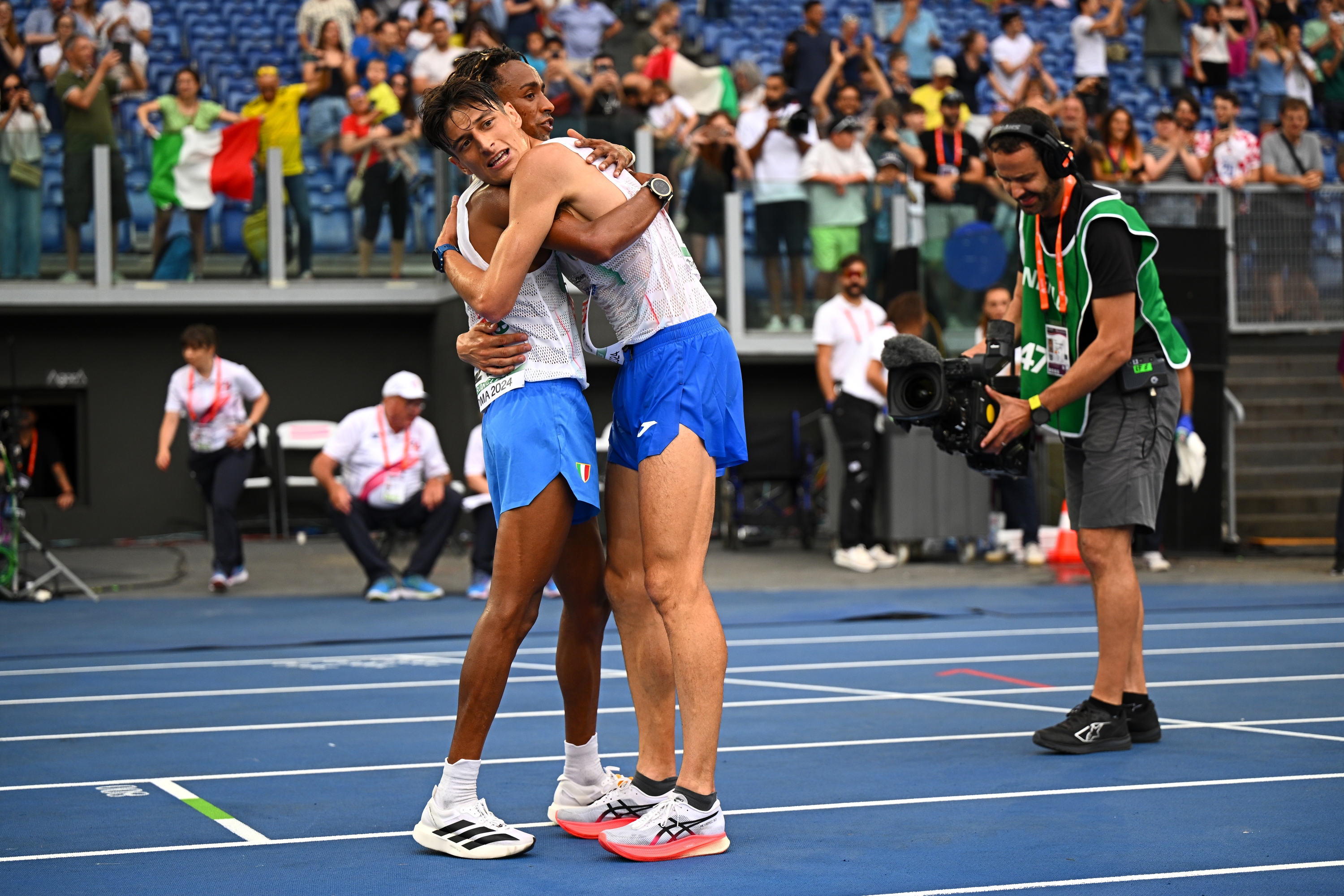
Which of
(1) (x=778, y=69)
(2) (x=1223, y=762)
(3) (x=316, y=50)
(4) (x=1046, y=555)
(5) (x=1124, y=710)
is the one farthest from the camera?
(1) (x=778, y=69)

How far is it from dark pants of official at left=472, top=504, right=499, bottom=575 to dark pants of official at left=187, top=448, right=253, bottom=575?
72.6 inches

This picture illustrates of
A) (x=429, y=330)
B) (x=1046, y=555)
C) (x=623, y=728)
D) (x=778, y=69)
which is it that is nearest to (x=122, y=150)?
(x=429, y=330)

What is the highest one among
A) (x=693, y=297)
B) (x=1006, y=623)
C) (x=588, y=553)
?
(x=693, y=297)

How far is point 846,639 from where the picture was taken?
29.5 ft

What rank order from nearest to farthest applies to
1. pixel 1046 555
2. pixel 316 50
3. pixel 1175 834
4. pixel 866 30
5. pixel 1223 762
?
pixel 1175 834
pixel 1223 762
pixel 1046 555
pixel 316 50
pixel 866 30

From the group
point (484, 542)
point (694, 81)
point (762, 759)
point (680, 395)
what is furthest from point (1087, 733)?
point (694, 81)

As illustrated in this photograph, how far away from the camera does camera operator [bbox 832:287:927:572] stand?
41.1 feet

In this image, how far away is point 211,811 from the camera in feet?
16.1

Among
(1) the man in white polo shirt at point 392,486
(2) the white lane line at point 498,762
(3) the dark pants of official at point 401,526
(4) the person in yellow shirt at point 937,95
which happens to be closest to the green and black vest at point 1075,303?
(2) the white lane line at point 498,762

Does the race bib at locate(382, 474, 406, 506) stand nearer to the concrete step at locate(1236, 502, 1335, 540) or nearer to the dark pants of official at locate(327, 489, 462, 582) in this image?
the dark pants of official at locate(327, 489, 462, 582)

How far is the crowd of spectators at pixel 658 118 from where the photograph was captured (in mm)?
14930

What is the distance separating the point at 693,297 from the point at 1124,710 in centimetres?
236

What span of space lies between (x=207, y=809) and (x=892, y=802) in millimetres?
2073

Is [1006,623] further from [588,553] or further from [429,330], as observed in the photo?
[429,330]
